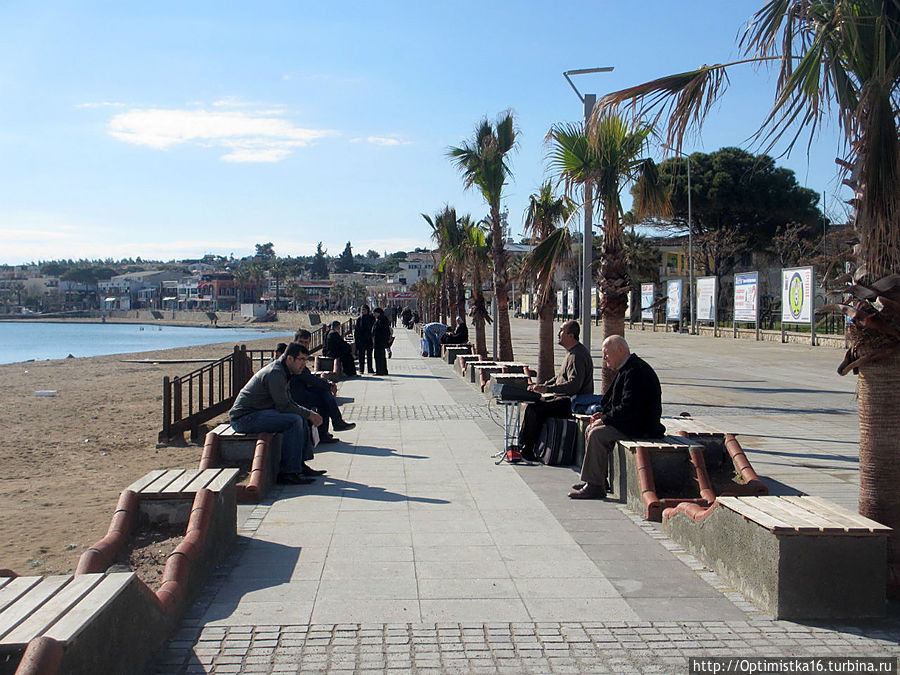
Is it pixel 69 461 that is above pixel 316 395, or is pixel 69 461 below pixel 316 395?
below

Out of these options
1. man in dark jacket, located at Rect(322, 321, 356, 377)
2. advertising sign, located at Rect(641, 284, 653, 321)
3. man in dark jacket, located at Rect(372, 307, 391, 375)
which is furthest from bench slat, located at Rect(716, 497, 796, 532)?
advertising sign, located at Rect(641, 284, 653, 321)

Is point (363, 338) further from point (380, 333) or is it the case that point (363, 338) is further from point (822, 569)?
point (822, 569)

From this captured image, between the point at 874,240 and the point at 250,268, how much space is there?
6859 inches

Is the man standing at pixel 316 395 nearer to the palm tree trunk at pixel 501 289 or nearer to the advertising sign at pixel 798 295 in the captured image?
the palm tree trunk at pixel 501 289

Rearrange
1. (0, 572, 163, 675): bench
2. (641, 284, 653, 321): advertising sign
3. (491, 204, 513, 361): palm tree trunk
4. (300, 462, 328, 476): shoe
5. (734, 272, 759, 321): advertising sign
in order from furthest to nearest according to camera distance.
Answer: (641, 284, 653, 321): advertising sign, (734, 272, 759, 321): advertising sign, (491, 204, 513, 361): palm tree trunk, (300, 462, 328, 476): shoe, (0, 572, 163, 675): bench

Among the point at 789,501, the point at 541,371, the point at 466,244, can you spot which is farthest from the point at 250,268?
the point at 789,501

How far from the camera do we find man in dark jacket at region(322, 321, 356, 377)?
18.8 metres

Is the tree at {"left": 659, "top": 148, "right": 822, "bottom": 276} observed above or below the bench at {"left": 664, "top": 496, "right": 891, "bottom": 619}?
above

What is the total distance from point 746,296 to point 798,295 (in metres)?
5.47

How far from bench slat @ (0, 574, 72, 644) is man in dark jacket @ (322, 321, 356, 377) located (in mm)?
14933

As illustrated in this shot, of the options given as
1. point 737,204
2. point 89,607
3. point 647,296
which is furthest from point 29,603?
point 737,204

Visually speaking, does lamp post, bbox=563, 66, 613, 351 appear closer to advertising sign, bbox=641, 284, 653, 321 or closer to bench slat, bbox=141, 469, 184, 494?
bench slat, bbox=141, 469, 184, 494

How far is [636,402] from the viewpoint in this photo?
7133mm

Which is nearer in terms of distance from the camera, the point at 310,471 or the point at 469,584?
the point at 469,584
